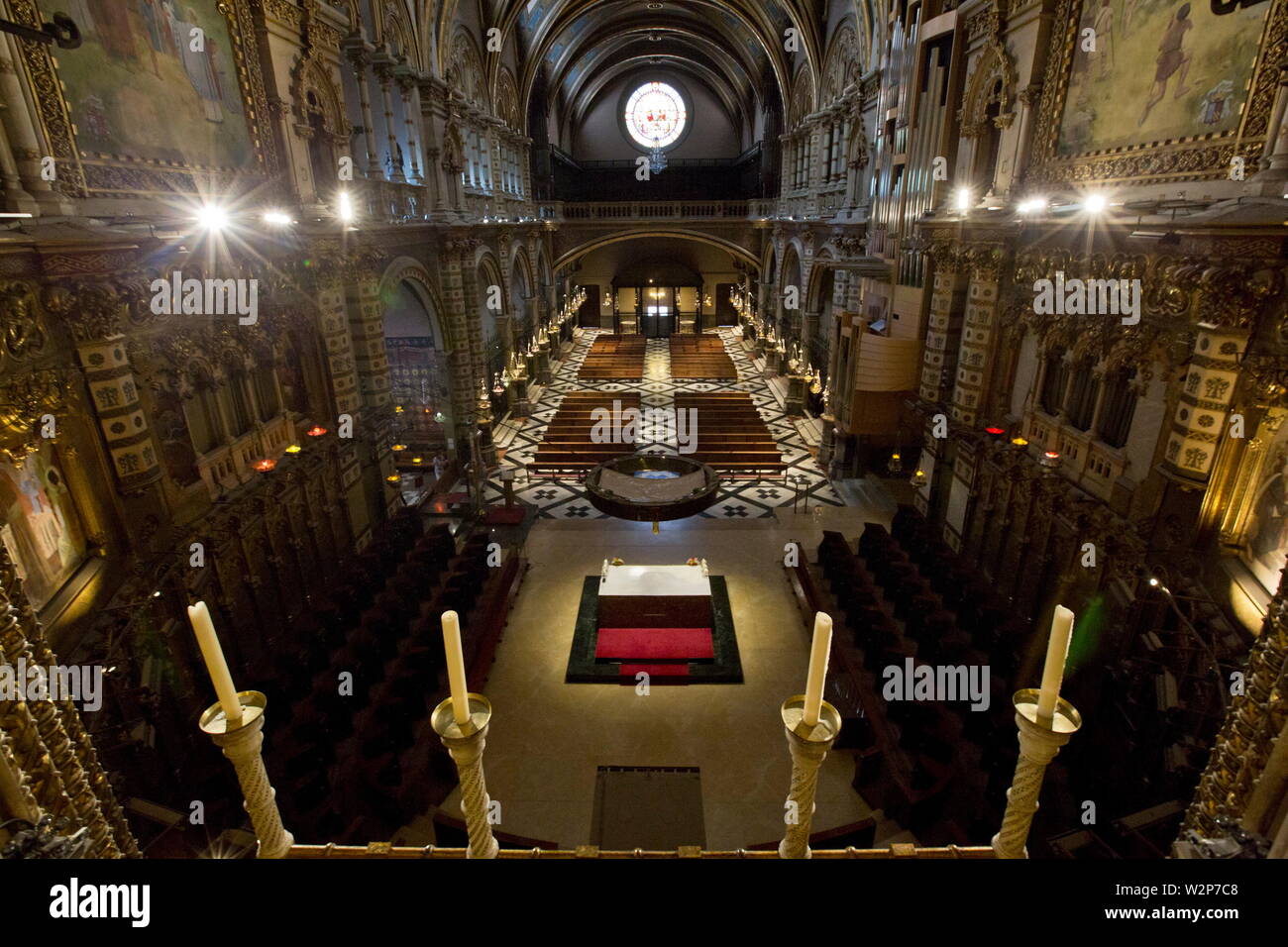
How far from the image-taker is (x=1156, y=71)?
25.6 ft

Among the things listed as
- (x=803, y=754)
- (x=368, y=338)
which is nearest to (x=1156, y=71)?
Answer: (x=803, y=754)

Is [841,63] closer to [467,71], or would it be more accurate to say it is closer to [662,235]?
[467,71]

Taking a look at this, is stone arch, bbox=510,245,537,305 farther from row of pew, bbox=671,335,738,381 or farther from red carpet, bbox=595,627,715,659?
red carpet, bbox=595,627,715,659

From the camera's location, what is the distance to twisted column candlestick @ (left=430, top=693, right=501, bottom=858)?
7.71 ft

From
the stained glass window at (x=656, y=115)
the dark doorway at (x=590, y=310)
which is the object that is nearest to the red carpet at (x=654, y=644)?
the dark doorway at (x=590, y=310)

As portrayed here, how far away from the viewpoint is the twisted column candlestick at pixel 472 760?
7.71ft

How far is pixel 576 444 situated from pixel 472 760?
17234 millimetres

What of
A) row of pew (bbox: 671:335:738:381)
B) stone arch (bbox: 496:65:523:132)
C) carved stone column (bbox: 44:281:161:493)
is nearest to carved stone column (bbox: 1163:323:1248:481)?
carved stone column (bbox: 44:281:161:493)

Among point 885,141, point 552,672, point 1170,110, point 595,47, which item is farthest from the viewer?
point 595,47

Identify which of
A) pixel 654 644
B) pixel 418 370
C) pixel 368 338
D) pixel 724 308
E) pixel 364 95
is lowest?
pixel 654 644

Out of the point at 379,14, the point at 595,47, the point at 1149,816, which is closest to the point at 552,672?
the point at 1149,816

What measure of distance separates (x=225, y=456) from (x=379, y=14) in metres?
11.2

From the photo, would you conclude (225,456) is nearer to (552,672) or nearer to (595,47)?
(552,672)

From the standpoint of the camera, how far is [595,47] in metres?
34.6
